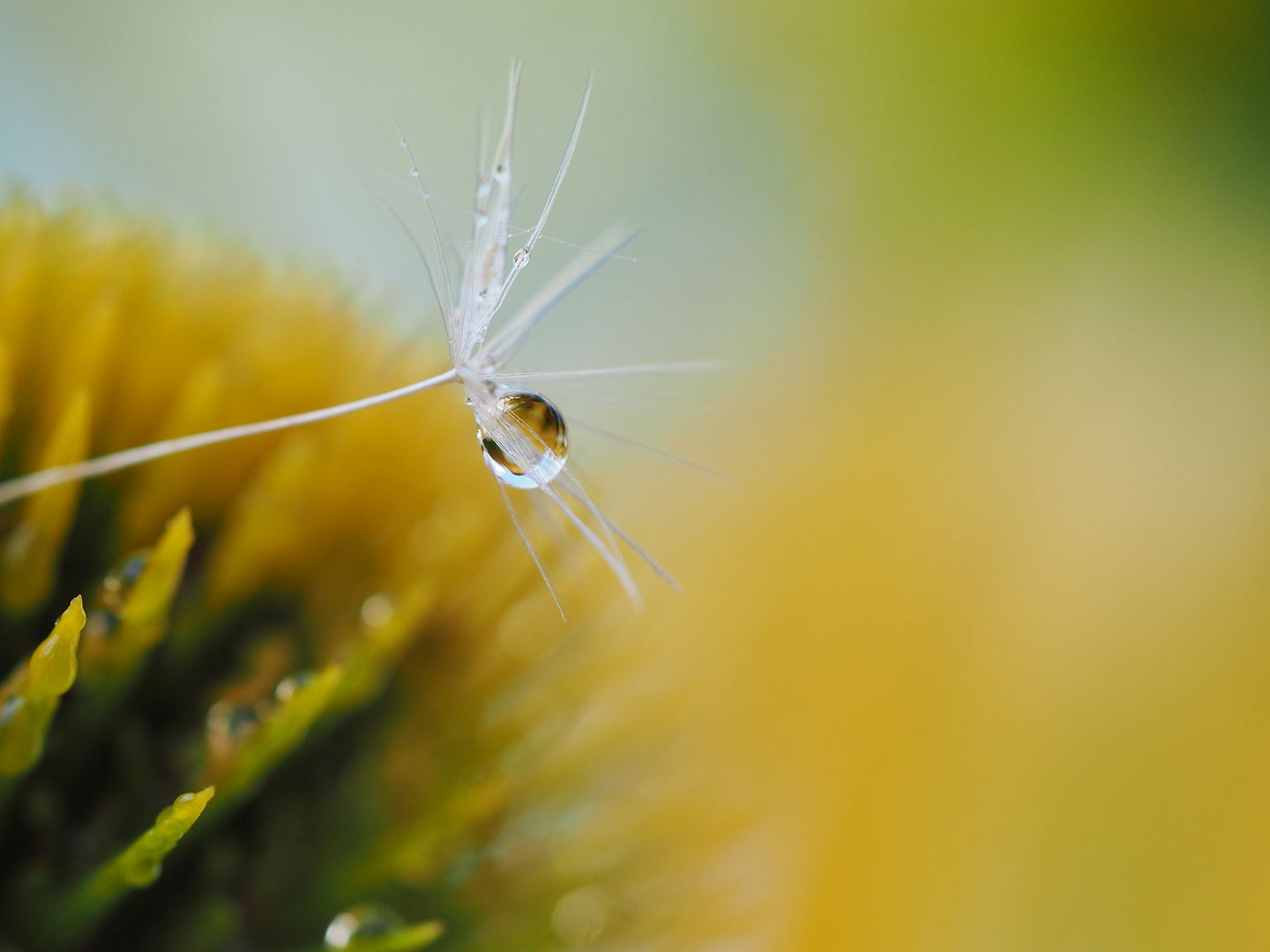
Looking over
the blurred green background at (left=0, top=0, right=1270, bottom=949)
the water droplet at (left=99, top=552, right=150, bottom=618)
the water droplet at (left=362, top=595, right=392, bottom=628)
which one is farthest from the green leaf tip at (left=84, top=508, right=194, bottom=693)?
the blurred green background at (left=0, top=0, right=1270, bottom=949)

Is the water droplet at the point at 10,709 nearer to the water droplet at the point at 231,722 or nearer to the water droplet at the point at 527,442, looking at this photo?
the water droplet at the point at 231,722

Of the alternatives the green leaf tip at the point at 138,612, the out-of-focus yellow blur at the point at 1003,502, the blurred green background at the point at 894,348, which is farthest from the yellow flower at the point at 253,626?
the out-of-focus yellow blur at the point at 1003,502

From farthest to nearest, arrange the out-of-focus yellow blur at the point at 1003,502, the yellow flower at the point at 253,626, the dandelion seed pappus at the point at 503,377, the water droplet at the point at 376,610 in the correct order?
the out-of-focus yellow blur at the point at 1003,502, the water droplet at the point at 376,610, the yellow flower at the point at 253,626, the dandelion seed pappus at the point at 503,377

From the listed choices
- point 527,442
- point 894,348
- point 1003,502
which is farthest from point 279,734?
point 894,348

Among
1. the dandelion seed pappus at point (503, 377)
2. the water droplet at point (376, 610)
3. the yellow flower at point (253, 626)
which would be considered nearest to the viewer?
the dandelion seed pappus at point (503, 377)

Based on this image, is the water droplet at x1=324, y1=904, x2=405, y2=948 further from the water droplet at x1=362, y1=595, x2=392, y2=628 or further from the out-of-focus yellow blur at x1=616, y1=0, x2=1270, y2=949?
Answer: the out-of-focus yellow blur at x1=616, y1=0, x2=1270, y2=949

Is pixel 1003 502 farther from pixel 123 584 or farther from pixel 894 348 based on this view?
pixel 123 584
